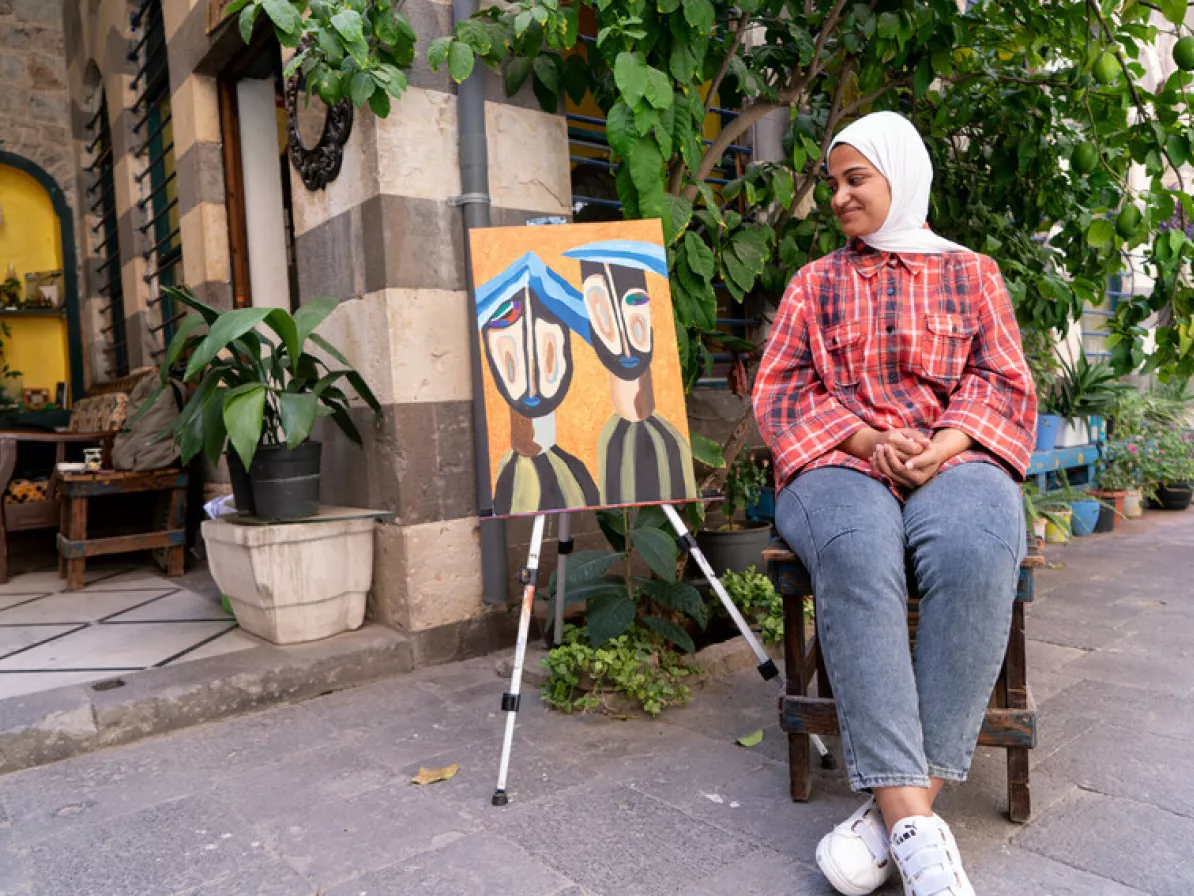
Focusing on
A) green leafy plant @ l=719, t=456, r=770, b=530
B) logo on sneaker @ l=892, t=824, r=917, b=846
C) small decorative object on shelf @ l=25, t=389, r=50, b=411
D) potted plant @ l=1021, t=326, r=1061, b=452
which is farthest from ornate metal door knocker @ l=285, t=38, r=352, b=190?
small decorative object on shelf @ l=25, t=389, r=50, b=411

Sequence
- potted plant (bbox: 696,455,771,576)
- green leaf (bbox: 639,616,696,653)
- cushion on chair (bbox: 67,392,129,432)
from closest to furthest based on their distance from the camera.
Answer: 1. green leaf (bbox: 639,616,696,653)
2. potted plant (bbox: 696,455,771,576)
3. cushion on chair (bbox: 67,392,129,432)

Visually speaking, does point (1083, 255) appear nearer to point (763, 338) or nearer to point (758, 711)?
point (763, 338)

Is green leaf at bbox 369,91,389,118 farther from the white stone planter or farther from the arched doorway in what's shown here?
the arched doorway

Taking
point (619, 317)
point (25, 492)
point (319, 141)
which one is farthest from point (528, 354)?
point (25, 492)

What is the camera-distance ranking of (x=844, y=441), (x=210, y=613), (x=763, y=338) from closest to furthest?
(x=844, y=441) < (x=210, y=613) < (x=763, y=338)

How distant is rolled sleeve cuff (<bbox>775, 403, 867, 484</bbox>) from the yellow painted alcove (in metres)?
6.24

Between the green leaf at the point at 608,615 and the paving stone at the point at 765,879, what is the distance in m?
0.86

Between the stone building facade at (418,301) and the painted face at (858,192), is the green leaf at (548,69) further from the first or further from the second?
the painted face at (858,192)

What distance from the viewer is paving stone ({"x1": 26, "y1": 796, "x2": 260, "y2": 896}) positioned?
1.58 metres

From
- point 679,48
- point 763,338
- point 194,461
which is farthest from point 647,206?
point 194,461

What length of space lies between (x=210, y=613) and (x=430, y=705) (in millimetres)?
1249

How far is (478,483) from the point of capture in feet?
9.48

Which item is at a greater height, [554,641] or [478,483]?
[478,483]

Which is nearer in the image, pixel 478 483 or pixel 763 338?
pixel 478 483
